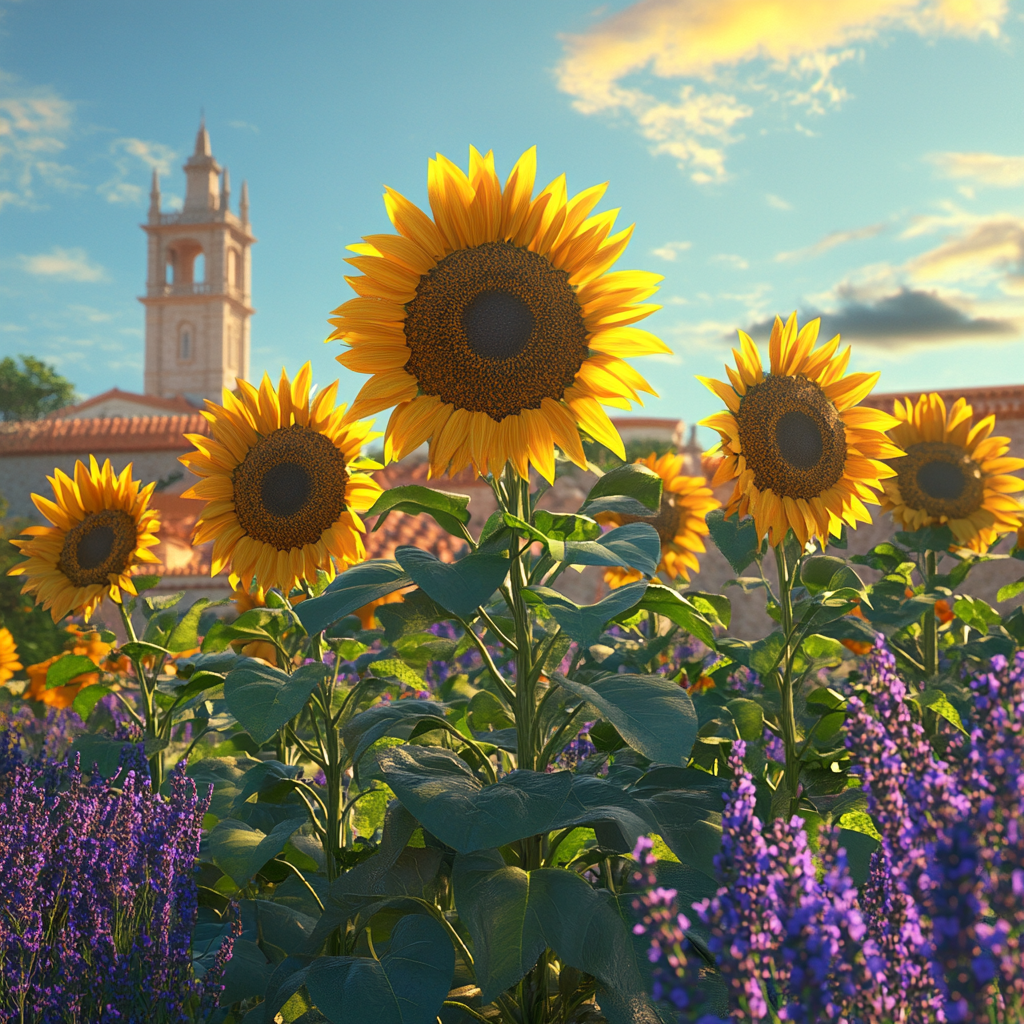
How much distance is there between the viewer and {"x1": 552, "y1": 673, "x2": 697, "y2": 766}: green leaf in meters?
1.41

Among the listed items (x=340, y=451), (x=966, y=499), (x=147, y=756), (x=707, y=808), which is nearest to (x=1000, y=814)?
(x=707, y=808)

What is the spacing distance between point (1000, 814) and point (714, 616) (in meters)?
1.43

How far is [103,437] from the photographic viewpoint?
15.0m

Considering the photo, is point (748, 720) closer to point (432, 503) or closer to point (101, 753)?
point (432, 503)

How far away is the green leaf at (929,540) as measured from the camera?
129 inches

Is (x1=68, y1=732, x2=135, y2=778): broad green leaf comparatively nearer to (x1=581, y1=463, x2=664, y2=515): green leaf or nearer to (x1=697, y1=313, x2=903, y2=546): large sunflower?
(x1=581, y1=463, x2=664, y2=515): green leaf

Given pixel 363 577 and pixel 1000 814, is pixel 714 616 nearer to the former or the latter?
pixel 363 577

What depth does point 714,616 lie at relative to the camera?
2.31m

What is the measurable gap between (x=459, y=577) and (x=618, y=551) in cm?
29

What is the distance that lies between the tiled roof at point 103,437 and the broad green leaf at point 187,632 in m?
12.2

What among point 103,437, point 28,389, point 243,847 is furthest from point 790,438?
point 28,389

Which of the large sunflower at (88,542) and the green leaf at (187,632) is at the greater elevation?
the large sunflower at (88,542)

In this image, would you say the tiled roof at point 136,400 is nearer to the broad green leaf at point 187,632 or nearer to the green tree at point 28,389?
the green tree at point 28,389

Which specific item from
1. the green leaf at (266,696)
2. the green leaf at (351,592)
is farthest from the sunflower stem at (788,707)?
the green leaf at (266,696)
